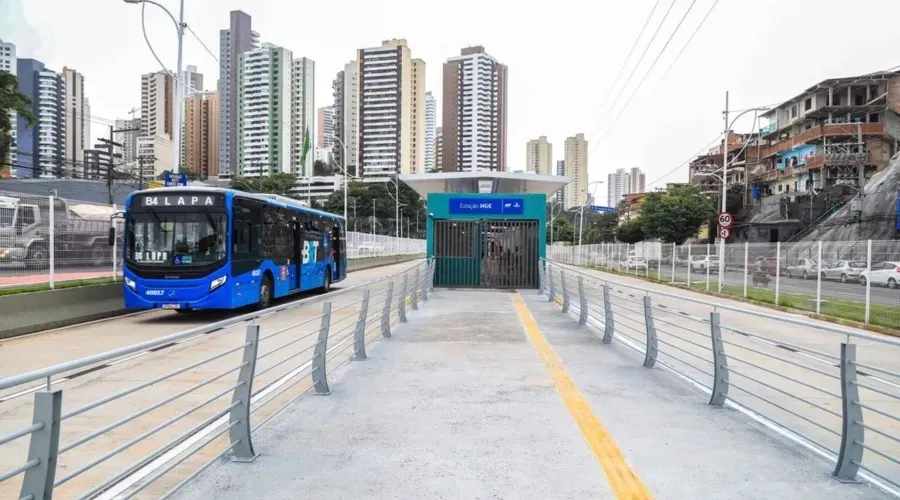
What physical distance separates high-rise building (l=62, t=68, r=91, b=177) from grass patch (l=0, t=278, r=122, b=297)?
5064 cm

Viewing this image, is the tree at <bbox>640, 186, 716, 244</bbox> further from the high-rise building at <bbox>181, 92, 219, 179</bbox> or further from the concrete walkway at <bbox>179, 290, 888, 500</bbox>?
the concrete walkway at <bbox>179, 290, 888, 500</bbox>

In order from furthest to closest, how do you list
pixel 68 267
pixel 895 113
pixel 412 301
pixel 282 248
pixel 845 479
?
1. pixel 895 113
2. pixel 282 248
3. pixel 412 301
4. pixel 68 267
5. pixel 845 479

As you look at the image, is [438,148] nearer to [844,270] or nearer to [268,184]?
[268,184]

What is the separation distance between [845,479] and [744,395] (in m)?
3.43

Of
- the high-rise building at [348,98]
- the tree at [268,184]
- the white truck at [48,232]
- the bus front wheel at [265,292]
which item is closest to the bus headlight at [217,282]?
the bus front wheel at [265,292]

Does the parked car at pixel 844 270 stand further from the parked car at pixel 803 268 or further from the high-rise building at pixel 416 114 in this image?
the high-rise building at pixel 416 114

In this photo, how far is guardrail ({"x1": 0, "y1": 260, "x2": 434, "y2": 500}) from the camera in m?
2.97

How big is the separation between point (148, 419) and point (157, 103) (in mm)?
66458

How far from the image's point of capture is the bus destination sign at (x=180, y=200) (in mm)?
14906

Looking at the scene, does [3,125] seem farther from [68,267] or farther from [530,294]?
[530,294]

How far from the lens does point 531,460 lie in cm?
507

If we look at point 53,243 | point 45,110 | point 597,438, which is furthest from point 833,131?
point 45,110

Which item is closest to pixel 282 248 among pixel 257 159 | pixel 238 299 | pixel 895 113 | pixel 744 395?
pixel 238 299

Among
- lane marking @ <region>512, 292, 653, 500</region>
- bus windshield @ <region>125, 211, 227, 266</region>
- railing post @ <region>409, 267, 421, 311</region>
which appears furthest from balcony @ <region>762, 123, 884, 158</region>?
lane marking @ <region>512, 292, 653, 500</region>
